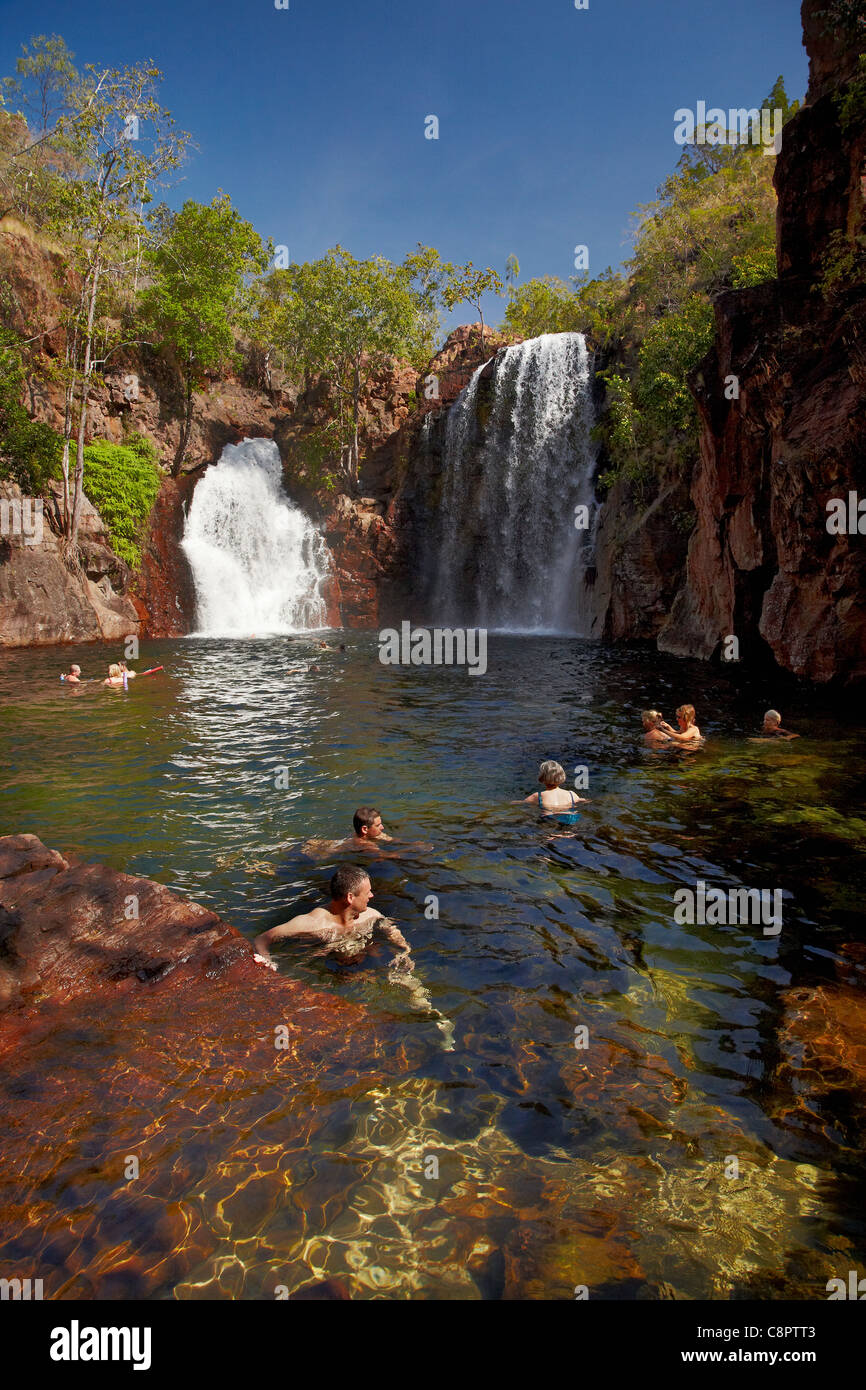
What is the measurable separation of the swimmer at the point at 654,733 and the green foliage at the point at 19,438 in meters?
28.0

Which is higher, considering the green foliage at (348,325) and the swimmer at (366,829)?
the green foliage at (348,325)

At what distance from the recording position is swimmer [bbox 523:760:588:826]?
30.7ft

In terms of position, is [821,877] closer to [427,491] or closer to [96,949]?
[96,949]

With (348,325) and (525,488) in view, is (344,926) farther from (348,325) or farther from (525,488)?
(348,325)

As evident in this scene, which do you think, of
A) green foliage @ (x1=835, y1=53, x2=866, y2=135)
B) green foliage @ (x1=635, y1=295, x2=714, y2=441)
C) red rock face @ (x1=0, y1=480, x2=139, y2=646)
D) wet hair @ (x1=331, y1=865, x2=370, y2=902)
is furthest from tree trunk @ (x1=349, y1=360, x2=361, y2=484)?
wet hair @ (x1=331, y1=865, x2=370, y2=902)

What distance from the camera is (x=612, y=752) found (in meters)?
12.3

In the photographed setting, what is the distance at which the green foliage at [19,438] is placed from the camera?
2866 cm

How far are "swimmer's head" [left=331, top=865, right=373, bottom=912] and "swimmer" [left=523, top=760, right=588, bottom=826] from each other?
356 cm

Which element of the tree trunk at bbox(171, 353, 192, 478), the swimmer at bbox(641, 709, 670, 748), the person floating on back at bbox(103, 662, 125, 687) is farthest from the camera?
the tree trunk at bbox(171, 353, 192, 478)

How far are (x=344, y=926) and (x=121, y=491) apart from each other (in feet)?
109

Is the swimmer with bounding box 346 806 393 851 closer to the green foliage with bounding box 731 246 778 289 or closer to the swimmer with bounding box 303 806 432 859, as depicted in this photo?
the swimmer with bounding box 303 806 432 859

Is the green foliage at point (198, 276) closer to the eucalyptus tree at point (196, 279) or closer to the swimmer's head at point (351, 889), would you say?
the eucalyptus tree at point (196, 279)

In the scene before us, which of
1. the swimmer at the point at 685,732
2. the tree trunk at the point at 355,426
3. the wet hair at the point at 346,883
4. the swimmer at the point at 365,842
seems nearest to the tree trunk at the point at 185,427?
the tree trunk at the point at 355,426
